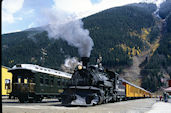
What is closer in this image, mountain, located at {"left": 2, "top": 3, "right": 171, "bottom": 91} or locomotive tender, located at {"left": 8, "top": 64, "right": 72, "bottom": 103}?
locomotive tender, located at {"left": 8, "top": 64, "right": 72, "bottom": 103}

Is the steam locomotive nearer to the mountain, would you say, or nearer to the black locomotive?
the black locomotive

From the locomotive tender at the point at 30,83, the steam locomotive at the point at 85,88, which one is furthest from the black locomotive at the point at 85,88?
the locomotive tender at the point at 30,83

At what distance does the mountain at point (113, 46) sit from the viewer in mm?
115188

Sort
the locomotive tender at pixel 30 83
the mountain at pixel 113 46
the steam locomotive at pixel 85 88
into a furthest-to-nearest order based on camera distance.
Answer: the mountain at pixel 113 46, the locomotive tender at pixel 30 83, the steam locomotive at pixel 85 88

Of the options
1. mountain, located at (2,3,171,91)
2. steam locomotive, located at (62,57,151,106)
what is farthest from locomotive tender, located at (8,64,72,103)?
mountain, located at (2,3,171,91)

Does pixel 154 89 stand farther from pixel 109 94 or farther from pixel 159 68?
pixel 109 94

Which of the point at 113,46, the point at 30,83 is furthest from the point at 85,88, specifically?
the point at 113,46

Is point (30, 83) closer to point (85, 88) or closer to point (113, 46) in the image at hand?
point (85, 88)

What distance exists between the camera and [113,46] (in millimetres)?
133375

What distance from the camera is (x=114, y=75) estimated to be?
22.7 m

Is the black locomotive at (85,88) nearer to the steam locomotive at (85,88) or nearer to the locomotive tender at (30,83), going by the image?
the steam locomotive at (85,88)

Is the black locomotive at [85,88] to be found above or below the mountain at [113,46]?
below

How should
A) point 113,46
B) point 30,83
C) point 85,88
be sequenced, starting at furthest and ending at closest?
point 113,46 < point 30,83 < point 85,88

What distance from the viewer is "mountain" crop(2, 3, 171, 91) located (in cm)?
11519
